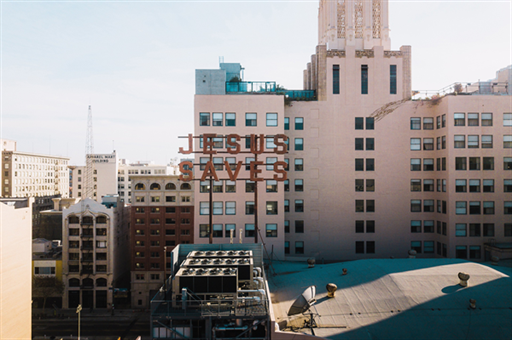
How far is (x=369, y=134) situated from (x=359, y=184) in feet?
28.2

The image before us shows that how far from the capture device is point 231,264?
30.0 m

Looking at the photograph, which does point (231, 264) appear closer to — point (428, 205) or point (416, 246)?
point (416, 246)

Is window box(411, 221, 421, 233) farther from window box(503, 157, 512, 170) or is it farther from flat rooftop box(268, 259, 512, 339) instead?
flat rooftop box(268, 259, 512, 339)

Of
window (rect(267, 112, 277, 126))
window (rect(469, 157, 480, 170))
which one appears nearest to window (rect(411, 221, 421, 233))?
window (rect(469, 157, 480, 170))

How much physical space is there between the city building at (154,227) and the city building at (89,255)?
16.9 ft

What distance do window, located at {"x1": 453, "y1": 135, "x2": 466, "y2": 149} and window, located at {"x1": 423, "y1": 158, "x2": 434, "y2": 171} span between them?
518cm

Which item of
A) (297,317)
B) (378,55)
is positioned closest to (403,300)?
(297,317)

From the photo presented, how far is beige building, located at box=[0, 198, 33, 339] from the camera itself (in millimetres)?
36062

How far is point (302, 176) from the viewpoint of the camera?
5647 centimetres

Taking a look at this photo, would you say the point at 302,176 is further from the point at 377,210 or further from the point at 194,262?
the point at 194,262

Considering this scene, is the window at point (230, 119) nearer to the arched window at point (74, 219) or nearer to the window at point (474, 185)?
the window at point (474, 185)

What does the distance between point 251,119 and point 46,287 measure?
58947 millimetres

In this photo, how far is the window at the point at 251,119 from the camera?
5309cm

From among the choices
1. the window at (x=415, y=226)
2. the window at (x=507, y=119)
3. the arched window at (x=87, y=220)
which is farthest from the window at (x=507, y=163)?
the arched window at (x=87, y=220)
